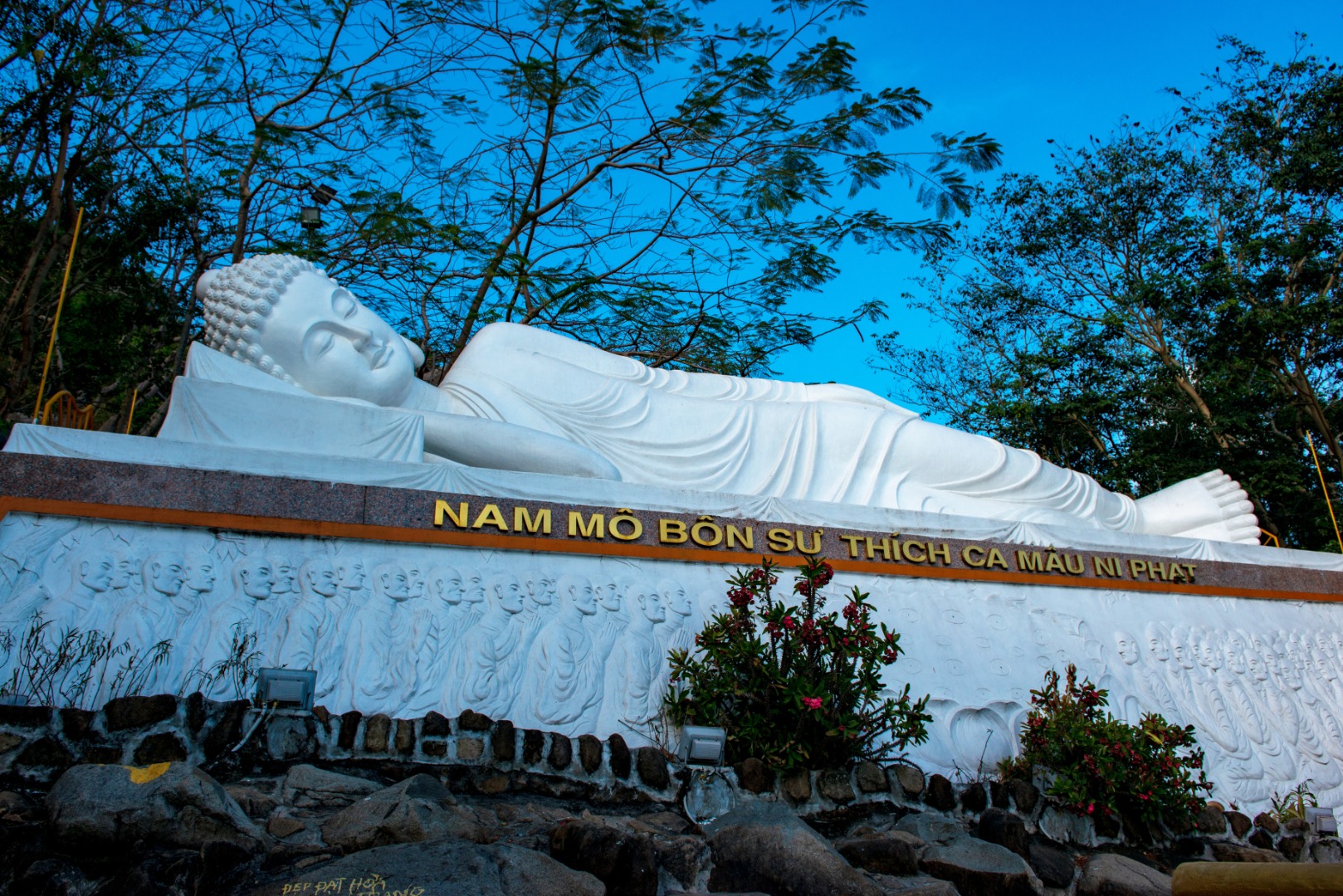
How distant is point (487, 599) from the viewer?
179 inches

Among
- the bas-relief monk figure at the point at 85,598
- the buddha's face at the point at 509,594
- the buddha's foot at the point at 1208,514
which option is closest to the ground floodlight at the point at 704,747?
the buddha's face at the point at 509,594

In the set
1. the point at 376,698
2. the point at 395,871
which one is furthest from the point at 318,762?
the point at 395,871

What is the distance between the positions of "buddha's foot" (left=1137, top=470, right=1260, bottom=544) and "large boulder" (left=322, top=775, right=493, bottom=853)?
17.4ft

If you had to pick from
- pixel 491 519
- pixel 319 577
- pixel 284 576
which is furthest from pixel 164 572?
pixel 491 519

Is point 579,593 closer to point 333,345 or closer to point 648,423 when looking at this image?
point 648,423

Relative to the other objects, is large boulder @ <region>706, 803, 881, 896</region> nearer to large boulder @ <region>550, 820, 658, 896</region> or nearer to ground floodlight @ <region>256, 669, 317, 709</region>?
large boulder @ <region>550, 820, 658, 896</region>

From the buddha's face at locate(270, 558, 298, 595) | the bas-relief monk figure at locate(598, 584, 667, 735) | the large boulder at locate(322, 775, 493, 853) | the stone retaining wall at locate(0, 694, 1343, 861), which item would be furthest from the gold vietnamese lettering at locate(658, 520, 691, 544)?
the large boulder at locate(322, 775, 493, 853)

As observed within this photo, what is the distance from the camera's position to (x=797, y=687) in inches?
152

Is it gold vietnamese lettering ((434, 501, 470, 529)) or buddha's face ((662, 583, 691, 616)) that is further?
buddha's face ((662, 583, 691, 616))

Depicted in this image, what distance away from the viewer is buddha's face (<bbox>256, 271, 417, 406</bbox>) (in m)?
5.42

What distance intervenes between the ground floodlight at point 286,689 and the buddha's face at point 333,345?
Answer: 87.6 inches

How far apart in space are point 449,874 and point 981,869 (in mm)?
1712

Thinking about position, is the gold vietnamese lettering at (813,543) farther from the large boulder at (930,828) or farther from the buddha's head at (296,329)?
the buddha's head at (296,329)

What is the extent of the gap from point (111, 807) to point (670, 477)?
3737mm
